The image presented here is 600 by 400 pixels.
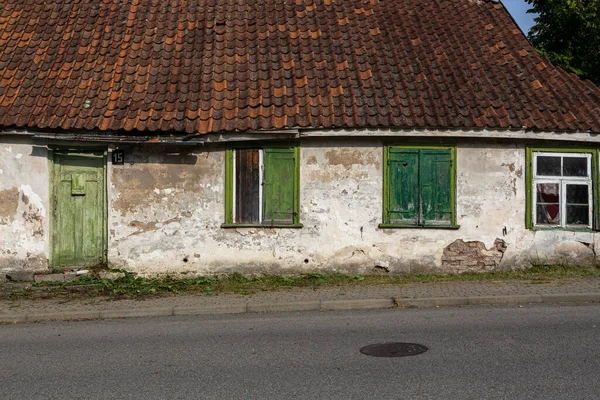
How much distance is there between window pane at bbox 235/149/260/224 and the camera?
12578 mm

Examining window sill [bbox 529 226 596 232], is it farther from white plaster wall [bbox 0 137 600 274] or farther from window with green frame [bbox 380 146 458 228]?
window with green frame [bbox 380 146 458 228]

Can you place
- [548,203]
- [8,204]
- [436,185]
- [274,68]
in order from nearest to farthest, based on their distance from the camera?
1. [8,204]
2. [436,185]
3. [548,203]
4. [274,68]

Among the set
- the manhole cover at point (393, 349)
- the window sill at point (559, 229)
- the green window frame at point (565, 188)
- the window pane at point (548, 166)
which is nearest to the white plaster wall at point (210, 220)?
the window sill at point (559, 229)

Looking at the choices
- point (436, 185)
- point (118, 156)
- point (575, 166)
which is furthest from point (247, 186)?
point (575, 166)

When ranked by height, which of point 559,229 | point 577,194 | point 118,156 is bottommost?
point 559,229

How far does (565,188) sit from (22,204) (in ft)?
34.3

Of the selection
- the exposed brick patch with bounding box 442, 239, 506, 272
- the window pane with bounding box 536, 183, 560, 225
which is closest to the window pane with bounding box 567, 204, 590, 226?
the window pane with bounding box 536, 183, 560, 225

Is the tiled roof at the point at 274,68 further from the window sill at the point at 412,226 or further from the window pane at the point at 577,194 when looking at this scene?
the window sill at the point at 412,226

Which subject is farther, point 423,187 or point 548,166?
point 548,166

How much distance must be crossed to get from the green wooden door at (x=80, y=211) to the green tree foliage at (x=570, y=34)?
1139 cm

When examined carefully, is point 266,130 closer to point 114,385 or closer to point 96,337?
point 96,337

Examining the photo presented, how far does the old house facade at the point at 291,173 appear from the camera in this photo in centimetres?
1226

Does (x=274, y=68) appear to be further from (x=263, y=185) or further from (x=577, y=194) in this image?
(x=577, y=194)

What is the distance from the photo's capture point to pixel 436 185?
12.7 meters
